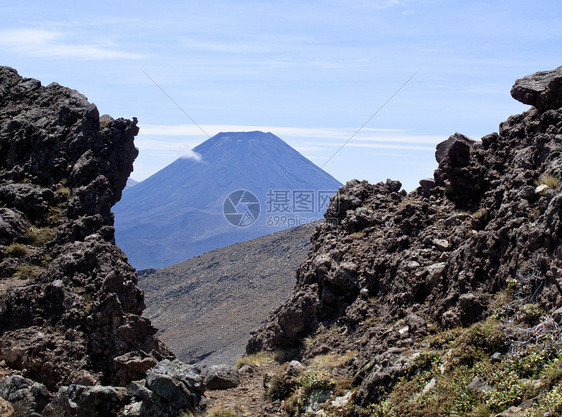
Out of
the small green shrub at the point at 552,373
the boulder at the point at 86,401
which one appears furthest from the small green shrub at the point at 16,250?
the small green shrub at the point at 552,373

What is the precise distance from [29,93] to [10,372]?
1175 cm

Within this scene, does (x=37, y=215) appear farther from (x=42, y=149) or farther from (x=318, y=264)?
(x=318, y=264)

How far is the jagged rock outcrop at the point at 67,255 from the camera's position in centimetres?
1298

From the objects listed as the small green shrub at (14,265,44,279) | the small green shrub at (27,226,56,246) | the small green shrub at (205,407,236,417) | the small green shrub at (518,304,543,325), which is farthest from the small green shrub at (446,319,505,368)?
the small green shrub at (27,226,56,246)

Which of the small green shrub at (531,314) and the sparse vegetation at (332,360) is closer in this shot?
the small green shrub at (531,314)

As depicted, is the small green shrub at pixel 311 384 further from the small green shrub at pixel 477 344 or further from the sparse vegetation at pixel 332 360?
the small green shrub at pixel 477 344

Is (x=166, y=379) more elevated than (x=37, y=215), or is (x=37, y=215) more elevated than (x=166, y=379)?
(x=37, y=215)

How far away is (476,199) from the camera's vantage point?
603 inches

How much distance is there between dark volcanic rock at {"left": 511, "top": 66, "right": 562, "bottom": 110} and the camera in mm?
13914

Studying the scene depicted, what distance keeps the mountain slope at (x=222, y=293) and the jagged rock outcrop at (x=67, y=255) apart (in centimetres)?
2353

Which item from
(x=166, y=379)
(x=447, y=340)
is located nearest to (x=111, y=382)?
(x=166, y=379)

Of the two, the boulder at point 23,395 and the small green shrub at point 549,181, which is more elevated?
the small green shrub at point 549,181

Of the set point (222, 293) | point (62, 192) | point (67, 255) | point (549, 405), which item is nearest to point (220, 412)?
point (67, 255)

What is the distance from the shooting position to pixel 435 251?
14.1 m
